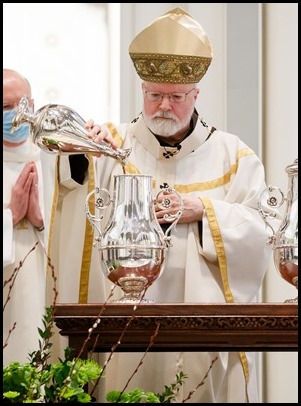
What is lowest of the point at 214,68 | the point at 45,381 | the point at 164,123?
the point at 45,381

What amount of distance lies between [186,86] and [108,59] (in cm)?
238

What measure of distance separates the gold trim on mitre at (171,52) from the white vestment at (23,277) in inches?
38.0

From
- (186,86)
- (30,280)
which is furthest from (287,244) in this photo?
(30,280)

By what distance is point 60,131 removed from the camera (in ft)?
13.4

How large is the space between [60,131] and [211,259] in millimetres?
805

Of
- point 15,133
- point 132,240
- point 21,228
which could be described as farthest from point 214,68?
point 132,240

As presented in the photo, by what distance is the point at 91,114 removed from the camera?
6965mm

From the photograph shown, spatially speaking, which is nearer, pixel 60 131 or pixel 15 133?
pixel 60 131

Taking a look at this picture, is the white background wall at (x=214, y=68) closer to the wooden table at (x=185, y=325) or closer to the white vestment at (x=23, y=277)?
the white vestment at (x=23, y=277)

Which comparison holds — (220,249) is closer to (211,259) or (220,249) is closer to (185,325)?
(211,259)

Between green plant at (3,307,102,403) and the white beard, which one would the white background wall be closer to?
the white beard

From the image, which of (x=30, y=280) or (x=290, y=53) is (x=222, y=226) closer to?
(x=30, y=280)

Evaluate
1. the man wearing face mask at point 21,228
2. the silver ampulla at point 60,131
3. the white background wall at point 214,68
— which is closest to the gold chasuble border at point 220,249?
the silver ampulla at point 60,131

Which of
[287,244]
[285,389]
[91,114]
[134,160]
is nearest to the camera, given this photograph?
[287,244]
